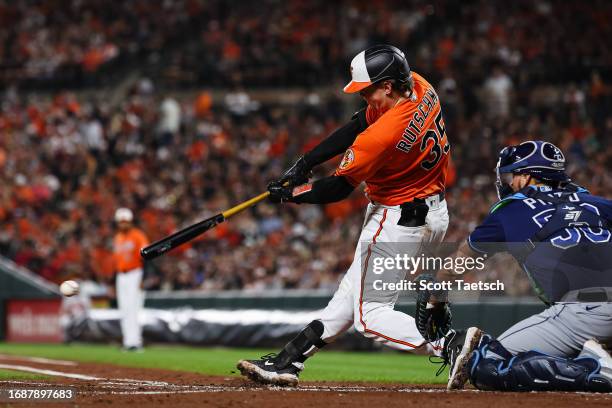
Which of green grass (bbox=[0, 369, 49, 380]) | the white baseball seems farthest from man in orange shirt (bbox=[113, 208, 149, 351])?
the white baseball

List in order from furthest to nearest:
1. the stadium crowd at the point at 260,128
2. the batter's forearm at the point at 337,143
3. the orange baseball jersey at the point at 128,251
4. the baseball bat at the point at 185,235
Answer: the stadium crowd at the point at 260,128
the orange baseball jersey at the point at 128,251
the baseball bat at the point at 185,235
the batter's forearm at the point at 337,143

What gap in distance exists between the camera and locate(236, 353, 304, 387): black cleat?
22.3 feet

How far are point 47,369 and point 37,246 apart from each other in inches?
423

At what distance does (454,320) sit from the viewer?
1287 centimetres

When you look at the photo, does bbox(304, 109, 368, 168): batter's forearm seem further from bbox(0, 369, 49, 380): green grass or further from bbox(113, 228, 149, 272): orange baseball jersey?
bbox(113, 228, 149, 272): orange baseball jersey

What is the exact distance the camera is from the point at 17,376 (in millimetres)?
8688

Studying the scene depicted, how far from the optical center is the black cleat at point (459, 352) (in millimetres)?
6402

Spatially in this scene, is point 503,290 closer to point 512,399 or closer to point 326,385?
point 326,385

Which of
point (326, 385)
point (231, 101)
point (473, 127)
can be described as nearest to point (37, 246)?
point (231, 101)

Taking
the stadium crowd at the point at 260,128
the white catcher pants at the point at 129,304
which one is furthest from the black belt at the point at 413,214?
the white catcher pants at the point at 129,304

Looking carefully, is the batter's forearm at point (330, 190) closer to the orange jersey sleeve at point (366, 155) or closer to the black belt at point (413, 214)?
the orange jersey sleeve at point (366, 155)

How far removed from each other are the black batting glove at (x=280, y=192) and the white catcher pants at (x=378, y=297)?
580 millimetres

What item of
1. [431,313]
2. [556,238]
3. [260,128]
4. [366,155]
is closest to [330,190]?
[366,155]

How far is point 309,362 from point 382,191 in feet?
17.5
